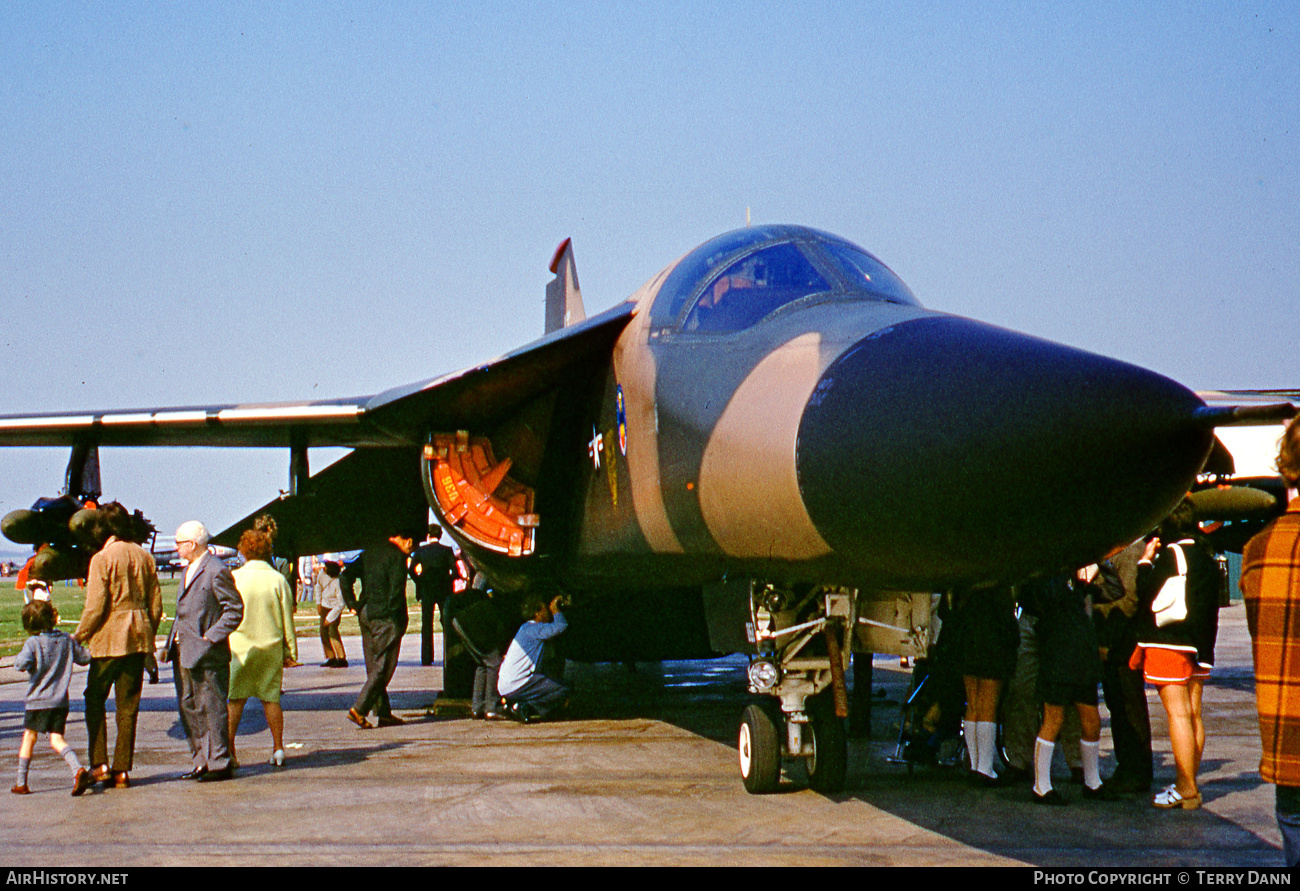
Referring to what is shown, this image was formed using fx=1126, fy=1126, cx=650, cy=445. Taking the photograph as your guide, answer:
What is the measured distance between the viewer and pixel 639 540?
668cm

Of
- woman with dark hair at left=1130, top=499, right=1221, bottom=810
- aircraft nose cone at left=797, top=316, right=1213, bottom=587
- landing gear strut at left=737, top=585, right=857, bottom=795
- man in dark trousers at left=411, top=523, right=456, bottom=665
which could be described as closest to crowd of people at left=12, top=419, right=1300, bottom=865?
woman with dark hair at left=1130, top=499, right=1221, bottom=810

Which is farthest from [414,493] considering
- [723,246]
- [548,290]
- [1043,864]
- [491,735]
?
[1043,864]

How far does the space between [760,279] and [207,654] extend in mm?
4478

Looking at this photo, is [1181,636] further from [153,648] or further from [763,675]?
[153,648]

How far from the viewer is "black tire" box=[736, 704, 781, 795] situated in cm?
661

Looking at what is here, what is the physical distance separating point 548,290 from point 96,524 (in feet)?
31.3

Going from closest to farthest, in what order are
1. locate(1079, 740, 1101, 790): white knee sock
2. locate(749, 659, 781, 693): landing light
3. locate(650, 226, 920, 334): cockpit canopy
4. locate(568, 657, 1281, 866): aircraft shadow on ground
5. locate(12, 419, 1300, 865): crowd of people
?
locate(568, 657, 1281, 866): aircraft shadow on ground → locate(650, 226, 920, 334): cockpit canopy → locate(749, 659, 781, 693): landing light → locate(12, 419, 1300, 865): crowd of people → locate(1079, 740, 1101, 790): white knee sock

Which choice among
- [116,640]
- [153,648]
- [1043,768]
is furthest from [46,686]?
[1043,768]

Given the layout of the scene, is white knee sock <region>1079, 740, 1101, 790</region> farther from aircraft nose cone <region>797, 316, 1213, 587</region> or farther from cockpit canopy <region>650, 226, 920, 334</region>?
aircraft nose cone <region>797, 316, 1213, 587</region>

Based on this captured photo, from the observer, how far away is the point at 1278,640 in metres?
→ 3.32

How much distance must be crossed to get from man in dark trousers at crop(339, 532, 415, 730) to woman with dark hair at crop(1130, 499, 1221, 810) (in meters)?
6.32

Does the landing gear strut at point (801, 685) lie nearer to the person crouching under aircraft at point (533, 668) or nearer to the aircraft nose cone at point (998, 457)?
the aircraft nose cone at point (998, 457)

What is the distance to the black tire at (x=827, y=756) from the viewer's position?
662 centimetres

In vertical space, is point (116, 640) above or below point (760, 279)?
below
